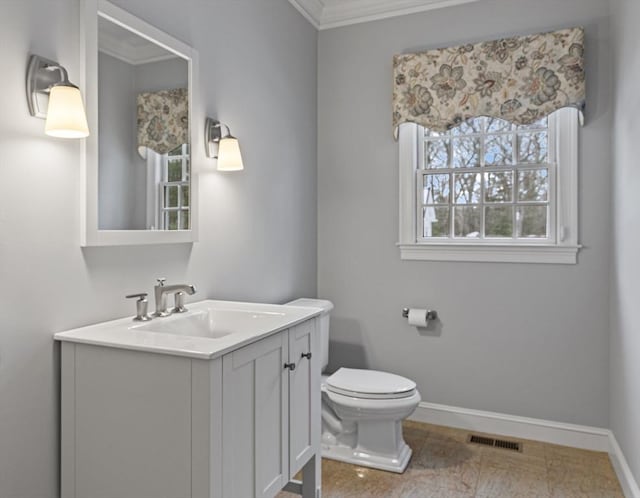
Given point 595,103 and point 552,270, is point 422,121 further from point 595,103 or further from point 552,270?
point 552,270

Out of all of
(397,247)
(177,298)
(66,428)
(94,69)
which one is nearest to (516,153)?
(397,247)

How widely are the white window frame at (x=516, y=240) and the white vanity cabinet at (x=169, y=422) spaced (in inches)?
63.7

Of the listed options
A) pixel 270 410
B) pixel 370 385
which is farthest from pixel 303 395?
pixel 370 385

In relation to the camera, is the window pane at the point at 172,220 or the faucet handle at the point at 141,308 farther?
the window pane at the point at 172,220

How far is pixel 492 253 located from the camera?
2.86 meters

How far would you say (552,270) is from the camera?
2732mm

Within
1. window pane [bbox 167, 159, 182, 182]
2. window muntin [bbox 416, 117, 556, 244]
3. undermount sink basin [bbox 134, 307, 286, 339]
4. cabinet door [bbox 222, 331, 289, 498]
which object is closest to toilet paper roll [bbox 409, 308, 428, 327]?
window muntin [bbox 416, 117, 556, 244]

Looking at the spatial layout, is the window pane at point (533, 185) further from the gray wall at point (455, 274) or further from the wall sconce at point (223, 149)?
the wall sconce at point (223, 149)

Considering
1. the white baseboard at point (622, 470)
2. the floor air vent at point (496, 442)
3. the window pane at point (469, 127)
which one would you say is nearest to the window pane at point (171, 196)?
the window pane at point (469, 127)

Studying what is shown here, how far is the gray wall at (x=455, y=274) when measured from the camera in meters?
2.65

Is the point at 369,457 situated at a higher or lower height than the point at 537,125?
lower

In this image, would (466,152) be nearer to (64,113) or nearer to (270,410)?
(270,410)

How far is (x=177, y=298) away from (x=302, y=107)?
166 centimetres

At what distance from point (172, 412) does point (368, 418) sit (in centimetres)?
133
